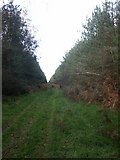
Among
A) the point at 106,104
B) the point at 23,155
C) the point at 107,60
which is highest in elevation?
the point at 107,60

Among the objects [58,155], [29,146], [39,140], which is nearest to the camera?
[58,155]

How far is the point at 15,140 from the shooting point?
43.6 feet

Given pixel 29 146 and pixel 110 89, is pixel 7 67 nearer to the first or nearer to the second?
pixel 110 89

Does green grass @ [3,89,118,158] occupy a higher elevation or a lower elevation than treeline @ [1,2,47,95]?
lower

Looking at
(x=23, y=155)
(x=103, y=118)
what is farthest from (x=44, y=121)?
(x=23, y=155)

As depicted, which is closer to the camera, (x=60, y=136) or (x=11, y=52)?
(x=60, y=136)

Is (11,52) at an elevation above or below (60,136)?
above

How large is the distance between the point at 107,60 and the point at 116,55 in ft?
5.88

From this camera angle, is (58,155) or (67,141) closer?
(58,155)

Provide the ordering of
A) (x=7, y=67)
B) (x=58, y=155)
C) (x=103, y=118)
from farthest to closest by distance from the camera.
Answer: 1. (x=7, y=67)
2. (x=103, y=118)
3. (x=58, y=155)

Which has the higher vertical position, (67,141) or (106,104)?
(106,104)

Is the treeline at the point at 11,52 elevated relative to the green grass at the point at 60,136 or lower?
elevated

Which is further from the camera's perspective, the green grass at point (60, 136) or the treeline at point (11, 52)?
the treeline at point (11, 52)

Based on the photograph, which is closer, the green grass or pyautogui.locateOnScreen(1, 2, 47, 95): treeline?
the green grass
